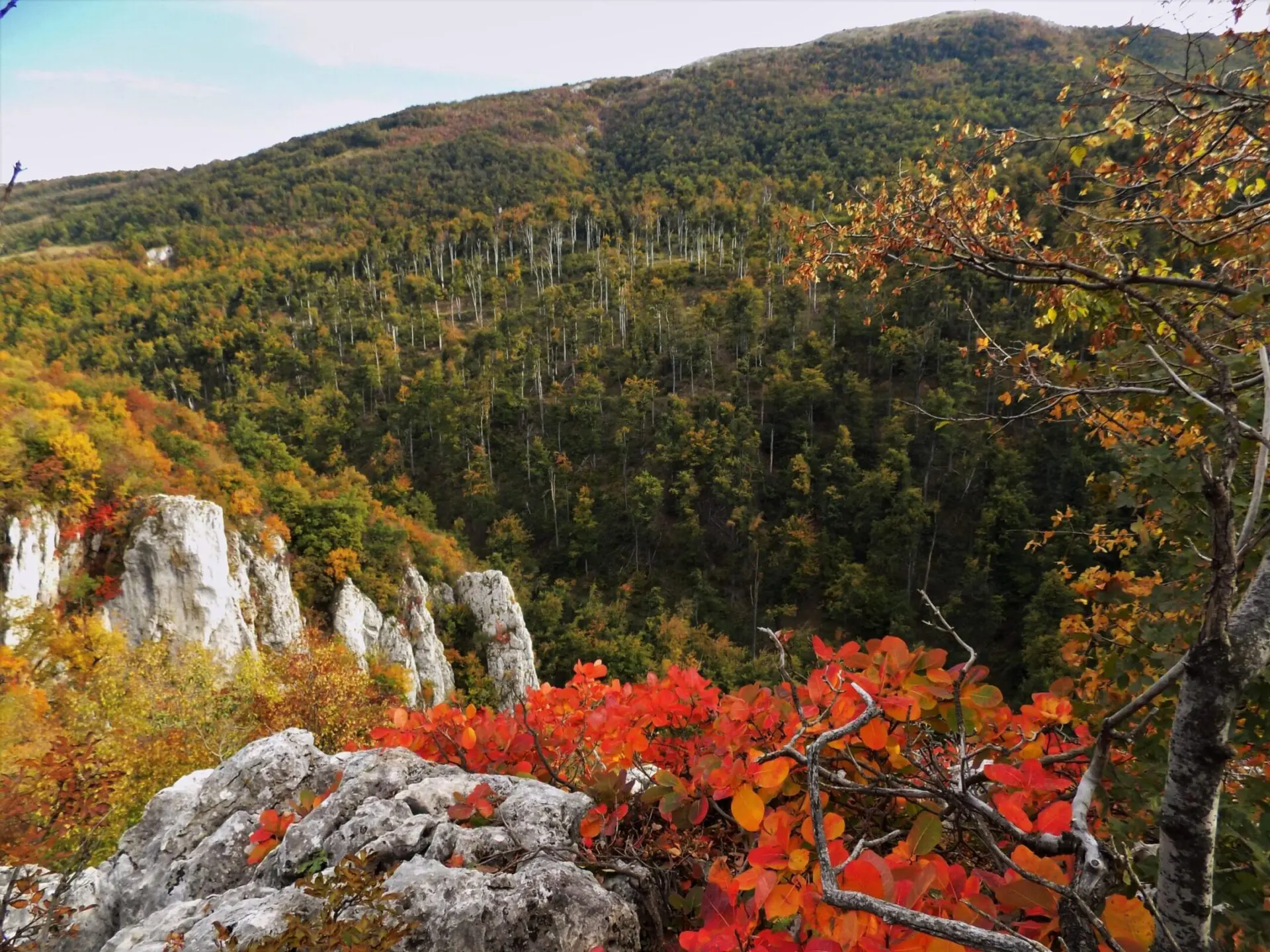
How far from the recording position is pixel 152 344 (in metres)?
61.1

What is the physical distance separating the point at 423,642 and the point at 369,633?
2544mm

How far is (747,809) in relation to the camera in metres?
1.43

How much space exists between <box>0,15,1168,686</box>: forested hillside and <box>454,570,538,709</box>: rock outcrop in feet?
15.0

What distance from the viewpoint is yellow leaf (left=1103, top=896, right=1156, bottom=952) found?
1051 millimetres

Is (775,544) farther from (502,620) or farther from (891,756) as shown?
(891,756)

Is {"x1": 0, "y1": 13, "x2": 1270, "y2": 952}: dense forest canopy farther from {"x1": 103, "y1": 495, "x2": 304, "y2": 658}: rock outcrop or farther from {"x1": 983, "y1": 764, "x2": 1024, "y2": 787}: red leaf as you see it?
{"x1": 103, "y1": 495, "x2": 304, "y2": 658}: rock outcrop

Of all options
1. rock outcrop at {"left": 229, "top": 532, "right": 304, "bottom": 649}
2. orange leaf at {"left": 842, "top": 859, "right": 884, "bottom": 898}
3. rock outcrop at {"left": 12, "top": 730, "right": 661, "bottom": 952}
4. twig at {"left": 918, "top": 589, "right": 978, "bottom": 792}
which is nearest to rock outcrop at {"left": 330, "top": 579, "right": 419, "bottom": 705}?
rock outcrop at {"left": 229, "top": 532, "right": 304, "bottom": 649}

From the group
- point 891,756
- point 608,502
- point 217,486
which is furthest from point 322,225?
point 891,756

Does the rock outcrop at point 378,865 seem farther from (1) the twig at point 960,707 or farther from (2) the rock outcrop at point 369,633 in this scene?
(2) the rock outcrop at point 369,633

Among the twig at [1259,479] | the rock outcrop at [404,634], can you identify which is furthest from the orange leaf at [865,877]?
the rock outcrop at [404,634]

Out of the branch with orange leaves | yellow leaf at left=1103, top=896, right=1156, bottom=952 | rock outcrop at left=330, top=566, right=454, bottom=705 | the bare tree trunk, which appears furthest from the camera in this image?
rock outcrop at left=330, top=566, right=454, bottom=705

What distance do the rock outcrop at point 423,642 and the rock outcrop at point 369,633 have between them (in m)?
0.38

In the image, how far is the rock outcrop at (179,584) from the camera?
17047mm

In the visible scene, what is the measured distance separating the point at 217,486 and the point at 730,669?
78.2ft
